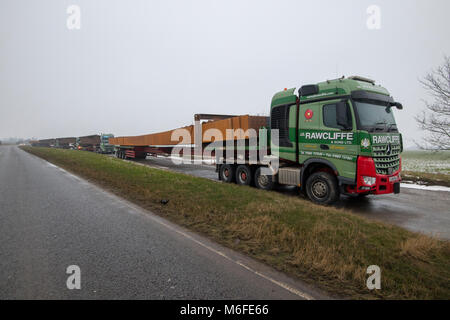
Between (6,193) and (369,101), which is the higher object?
(369,101)

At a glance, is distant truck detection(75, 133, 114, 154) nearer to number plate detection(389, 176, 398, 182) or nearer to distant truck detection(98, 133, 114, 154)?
distant truck detection(98, 133, 114, 154)

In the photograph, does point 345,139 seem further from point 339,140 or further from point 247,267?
point 247,267

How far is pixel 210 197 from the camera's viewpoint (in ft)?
23.2

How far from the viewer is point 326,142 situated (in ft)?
22.9

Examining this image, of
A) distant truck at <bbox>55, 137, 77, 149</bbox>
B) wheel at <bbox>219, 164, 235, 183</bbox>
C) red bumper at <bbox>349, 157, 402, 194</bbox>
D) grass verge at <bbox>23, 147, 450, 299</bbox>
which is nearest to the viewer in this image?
grass verge at <bbox>23, 147, 450, 299</bbox>


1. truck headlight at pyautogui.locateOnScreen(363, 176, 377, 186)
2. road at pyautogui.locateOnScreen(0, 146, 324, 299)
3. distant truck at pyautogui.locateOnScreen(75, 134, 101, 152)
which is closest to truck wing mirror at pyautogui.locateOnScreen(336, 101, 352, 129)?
truck headlight at pyautogui.locateOnScreen(363, 176, 377, 186)

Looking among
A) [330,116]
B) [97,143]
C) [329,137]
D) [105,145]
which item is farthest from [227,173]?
[97,143]

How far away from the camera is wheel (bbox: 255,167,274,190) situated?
8766 mm

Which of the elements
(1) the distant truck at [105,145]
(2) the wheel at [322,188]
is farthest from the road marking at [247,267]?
(1) the distant truck at [105,145]

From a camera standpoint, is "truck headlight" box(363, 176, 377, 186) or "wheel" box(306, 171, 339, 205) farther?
"wheel" box(306, 171, 339, 205)

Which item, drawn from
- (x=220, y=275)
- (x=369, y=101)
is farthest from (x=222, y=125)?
(x=220, y=275)

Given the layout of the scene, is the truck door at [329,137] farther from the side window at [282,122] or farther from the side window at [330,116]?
the side window at [282,122]

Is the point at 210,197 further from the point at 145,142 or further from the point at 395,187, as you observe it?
the point at 145,142
